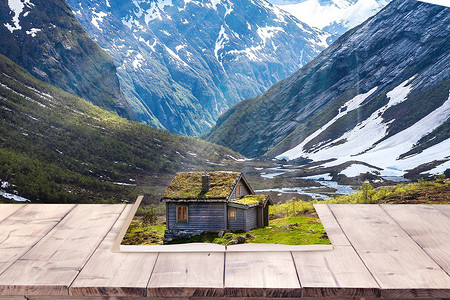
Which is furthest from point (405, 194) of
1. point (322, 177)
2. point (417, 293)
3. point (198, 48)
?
point (198, 48)

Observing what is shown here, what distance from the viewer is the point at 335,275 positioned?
7.36 ft

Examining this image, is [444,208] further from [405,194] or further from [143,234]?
[143,234]

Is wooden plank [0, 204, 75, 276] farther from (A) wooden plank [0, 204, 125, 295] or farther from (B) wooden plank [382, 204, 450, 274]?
(B) wooden plank [382, 204, 450, 274]

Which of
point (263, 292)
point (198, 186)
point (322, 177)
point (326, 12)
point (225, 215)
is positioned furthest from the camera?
point (326, 12)

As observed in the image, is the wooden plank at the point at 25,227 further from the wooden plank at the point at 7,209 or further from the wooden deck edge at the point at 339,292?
the wooden deck edge at the point at 339,292

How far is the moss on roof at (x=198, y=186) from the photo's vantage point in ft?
8.47

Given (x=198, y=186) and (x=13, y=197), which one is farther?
(x=13, y=197)

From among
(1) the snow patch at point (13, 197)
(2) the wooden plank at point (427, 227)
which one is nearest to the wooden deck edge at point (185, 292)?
(2) the wooden plank at point (427, 227)

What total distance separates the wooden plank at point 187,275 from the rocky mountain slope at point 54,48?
252cm


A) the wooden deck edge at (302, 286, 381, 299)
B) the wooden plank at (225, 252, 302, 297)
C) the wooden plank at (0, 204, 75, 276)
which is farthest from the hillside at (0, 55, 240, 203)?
the wooden deck edge at (302, 286, 381, 299)

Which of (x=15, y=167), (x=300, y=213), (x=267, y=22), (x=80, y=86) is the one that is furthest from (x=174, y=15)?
(x=300, y=213)

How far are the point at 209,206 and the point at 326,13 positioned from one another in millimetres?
3922

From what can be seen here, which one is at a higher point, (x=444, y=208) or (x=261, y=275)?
(x=444, y=208)

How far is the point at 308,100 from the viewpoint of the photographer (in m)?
5.40
